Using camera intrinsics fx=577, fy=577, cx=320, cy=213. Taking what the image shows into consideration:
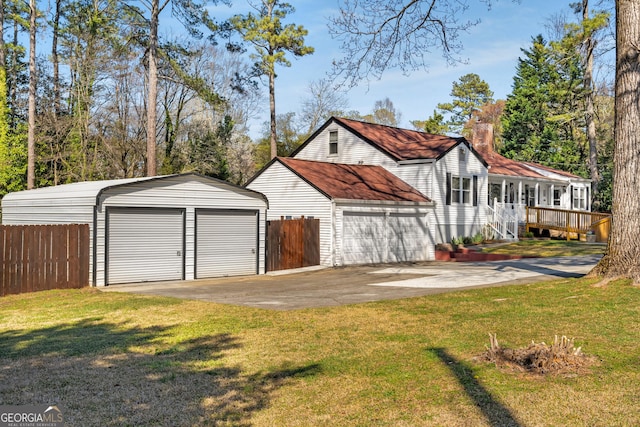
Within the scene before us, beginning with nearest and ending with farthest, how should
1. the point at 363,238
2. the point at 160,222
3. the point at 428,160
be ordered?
the point at 160,222 → the point at 363,238 → the point at 428,160

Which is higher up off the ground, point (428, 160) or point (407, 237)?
point (428, 160)

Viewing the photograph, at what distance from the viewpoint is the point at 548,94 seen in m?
50.9

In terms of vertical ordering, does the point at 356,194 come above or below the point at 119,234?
above

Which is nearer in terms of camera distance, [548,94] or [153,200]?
[153,200]

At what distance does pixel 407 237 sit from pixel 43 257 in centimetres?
1649

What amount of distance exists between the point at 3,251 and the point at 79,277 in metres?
2.14

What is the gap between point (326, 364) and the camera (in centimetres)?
747

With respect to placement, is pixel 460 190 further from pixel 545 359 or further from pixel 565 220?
pixel 545 359

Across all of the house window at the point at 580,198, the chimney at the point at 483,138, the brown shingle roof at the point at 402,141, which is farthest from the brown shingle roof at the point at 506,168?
the house window at the point at 580,198

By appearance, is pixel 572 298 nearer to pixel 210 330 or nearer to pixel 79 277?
pixel 210 330

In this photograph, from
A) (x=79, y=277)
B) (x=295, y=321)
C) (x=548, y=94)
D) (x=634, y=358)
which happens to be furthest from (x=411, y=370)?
(x=548, y=94)

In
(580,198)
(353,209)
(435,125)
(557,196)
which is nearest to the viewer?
(353,209)

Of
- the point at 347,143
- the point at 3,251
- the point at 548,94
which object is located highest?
the point at 548,94

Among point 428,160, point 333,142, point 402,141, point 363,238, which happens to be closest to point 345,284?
point 363,238
